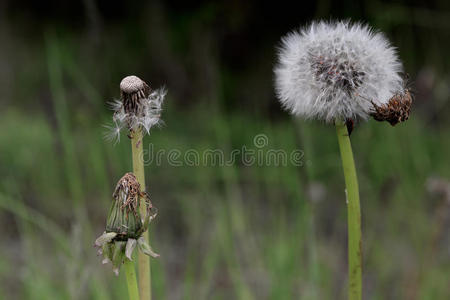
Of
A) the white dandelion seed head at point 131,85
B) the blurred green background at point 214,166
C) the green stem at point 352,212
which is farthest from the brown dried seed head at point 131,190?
the blurred green background at point 214,166

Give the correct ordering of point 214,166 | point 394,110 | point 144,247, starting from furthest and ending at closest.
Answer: point 214,166 < point 394,110 < point 144,247

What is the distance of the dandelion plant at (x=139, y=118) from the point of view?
0.65 metres

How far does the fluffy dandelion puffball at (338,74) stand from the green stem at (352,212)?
0.08 metres

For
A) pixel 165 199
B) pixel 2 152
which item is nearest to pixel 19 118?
pixel 2 152

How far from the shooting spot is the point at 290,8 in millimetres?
3029

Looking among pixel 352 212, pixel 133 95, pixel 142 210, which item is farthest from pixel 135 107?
pixel 352 212

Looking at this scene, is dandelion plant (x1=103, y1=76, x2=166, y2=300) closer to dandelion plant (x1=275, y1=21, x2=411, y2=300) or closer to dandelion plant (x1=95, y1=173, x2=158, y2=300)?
dandelion plant (x1=95, y1=173, x2=158, y2=300)

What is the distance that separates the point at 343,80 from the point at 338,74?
16 mm

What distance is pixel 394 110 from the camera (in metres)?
0.75

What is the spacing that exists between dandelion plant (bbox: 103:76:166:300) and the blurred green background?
1.27 ft

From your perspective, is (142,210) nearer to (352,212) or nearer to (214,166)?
(352,212)

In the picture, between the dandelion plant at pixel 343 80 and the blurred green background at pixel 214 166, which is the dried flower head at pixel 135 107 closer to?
the dandelion plant at pixel 343 80

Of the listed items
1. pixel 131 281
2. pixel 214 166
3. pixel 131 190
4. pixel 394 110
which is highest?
pixel 214 166

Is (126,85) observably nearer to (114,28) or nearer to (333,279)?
(333,279)
